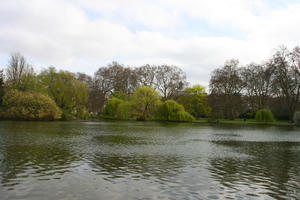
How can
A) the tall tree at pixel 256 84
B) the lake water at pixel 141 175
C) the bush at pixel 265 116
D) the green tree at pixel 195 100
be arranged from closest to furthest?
the lake water at pixel 141 175
the bush at pixel 265 116
the tall tree at pixel 256 84
the green tree at pixel 195 100

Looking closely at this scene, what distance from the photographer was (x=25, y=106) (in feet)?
159

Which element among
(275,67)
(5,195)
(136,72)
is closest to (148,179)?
(5,195)

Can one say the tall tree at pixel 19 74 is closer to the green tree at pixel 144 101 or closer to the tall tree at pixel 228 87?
the green tree at pixel 144 101

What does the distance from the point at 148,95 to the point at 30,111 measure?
26028 millimetres

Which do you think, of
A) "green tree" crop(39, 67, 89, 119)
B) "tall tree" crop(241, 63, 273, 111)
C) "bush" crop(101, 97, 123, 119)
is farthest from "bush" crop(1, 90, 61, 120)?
"tall tree" crop(241, 63, 273, 111)

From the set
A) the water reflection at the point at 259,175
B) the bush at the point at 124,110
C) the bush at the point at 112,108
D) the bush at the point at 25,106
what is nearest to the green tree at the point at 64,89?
the bush at the point at 25,106

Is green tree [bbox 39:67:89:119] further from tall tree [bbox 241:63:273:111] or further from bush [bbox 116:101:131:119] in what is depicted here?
tall tree [bbox 241:63:273:111]

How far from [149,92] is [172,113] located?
24.3 feet

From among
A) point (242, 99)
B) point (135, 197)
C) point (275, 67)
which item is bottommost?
point (135, 197)

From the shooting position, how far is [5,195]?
7.03 m

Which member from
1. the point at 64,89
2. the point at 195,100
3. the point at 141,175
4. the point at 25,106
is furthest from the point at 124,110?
the point at 141,175

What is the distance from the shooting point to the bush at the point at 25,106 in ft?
157

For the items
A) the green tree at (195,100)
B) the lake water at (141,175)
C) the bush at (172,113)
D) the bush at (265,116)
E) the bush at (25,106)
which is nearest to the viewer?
the lake water at (141,175)

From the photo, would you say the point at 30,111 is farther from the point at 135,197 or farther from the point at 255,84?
the point at 255,84
